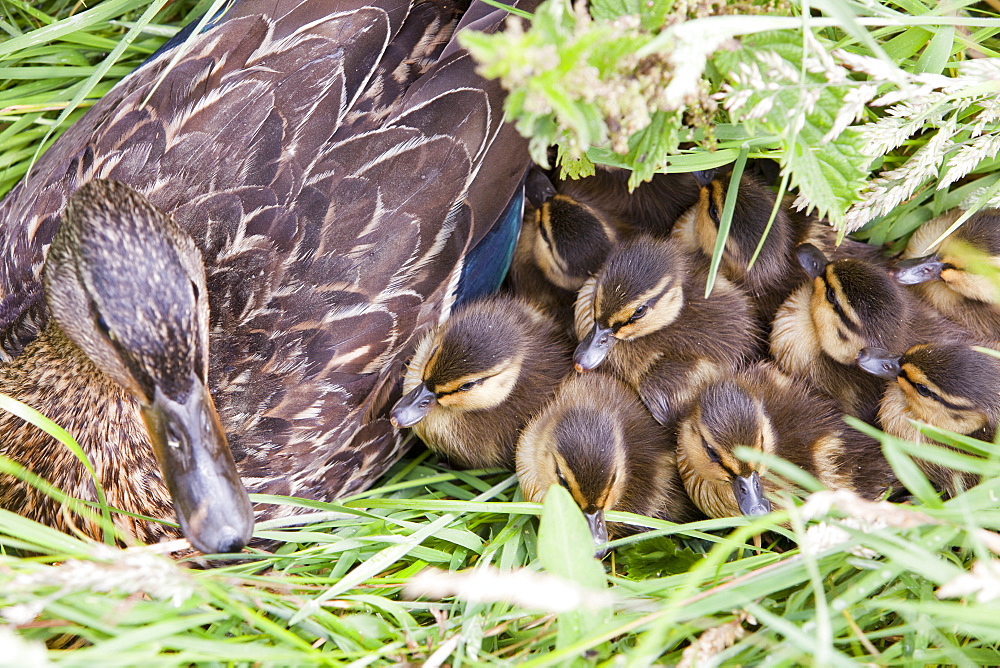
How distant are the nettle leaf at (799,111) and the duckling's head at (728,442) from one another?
42cm

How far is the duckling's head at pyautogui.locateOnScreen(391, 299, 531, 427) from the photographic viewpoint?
1.64 metres

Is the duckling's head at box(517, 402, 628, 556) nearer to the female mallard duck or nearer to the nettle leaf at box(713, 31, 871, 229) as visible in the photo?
the female mallard duck

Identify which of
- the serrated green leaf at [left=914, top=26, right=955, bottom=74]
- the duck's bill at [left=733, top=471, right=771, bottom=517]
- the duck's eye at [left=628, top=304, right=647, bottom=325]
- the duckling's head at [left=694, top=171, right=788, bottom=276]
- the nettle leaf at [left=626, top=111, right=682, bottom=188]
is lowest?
the duck's bill at [left=733, top=471, right=771, bottom=517]

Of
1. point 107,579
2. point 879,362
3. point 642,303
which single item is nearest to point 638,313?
point 642,303

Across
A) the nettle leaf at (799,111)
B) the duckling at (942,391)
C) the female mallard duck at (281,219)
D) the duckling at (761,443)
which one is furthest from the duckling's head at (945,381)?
the female mallard duck at (281,219)

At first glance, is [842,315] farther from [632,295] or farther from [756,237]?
[632,295]

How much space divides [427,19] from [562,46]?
0.80 metres

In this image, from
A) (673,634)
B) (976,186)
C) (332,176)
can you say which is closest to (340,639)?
(673,634)

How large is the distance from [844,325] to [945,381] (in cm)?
23

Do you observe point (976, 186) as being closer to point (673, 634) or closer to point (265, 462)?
point (673, 634)

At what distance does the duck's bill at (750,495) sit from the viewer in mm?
1529

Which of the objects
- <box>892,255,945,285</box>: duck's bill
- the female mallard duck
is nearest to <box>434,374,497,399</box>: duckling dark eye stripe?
the female mallard duck

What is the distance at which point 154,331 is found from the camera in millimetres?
1323

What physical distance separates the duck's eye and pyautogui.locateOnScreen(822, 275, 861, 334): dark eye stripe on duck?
393mm
